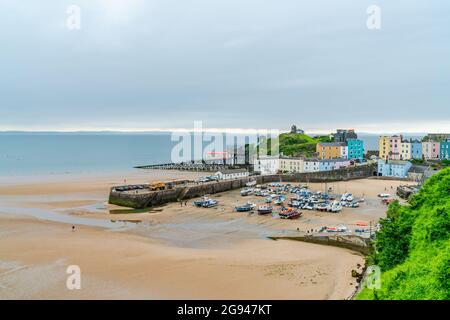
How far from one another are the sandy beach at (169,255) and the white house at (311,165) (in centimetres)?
2325

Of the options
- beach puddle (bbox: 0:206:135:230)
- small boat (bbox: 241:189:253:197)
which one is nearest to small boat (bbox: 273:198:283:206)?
small boat (bbox: 241:189:253:197)

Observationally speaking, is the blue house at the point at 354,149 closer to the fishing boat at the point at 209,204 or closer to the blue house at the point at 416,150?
the blue house at the point at 416,150

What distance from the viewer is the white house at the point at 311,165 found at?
58.8m

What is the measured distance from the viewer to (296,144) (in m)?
95.0

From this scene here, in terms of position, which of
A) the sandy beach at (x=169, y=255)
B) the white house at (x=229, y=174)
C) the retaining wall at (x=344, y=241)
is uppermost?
the white house at (x=229, y=174)

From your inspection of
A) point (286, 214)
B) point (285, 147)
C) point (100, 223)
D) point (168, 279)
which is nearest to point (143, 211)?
point (100, 223)

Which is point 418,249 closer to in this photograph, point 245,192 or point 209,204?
point 209,204

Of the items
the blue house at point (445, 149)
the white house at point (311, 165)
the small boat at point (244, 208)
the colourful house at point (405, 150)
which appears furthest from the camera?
the colourful house at point (405, 150)

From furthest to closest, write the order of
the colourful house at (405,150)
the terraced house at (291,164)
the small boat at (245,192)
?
1. the colourful house at (405,150)
2. the terraced house at (291,164)
3. the small boat at (245,192)

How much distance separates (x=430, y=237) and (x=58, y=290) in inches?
532

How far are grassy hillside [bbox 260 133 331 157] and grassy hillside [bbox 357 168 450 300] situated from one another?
67.0m

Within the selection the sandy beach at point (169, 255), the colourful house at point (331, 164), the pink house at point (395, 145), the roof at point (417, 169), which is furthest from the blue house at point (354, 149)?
the sandy beach at point (169, 255)

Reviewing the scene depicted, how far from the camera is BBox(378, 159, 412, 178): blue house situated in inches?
2109

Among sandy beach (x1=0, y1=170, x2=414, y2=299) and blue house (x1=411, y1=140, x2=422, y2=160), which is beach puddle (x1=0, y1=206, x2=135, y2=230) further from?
blue house (x1=411, y1=140, x2=422, y2=160)
